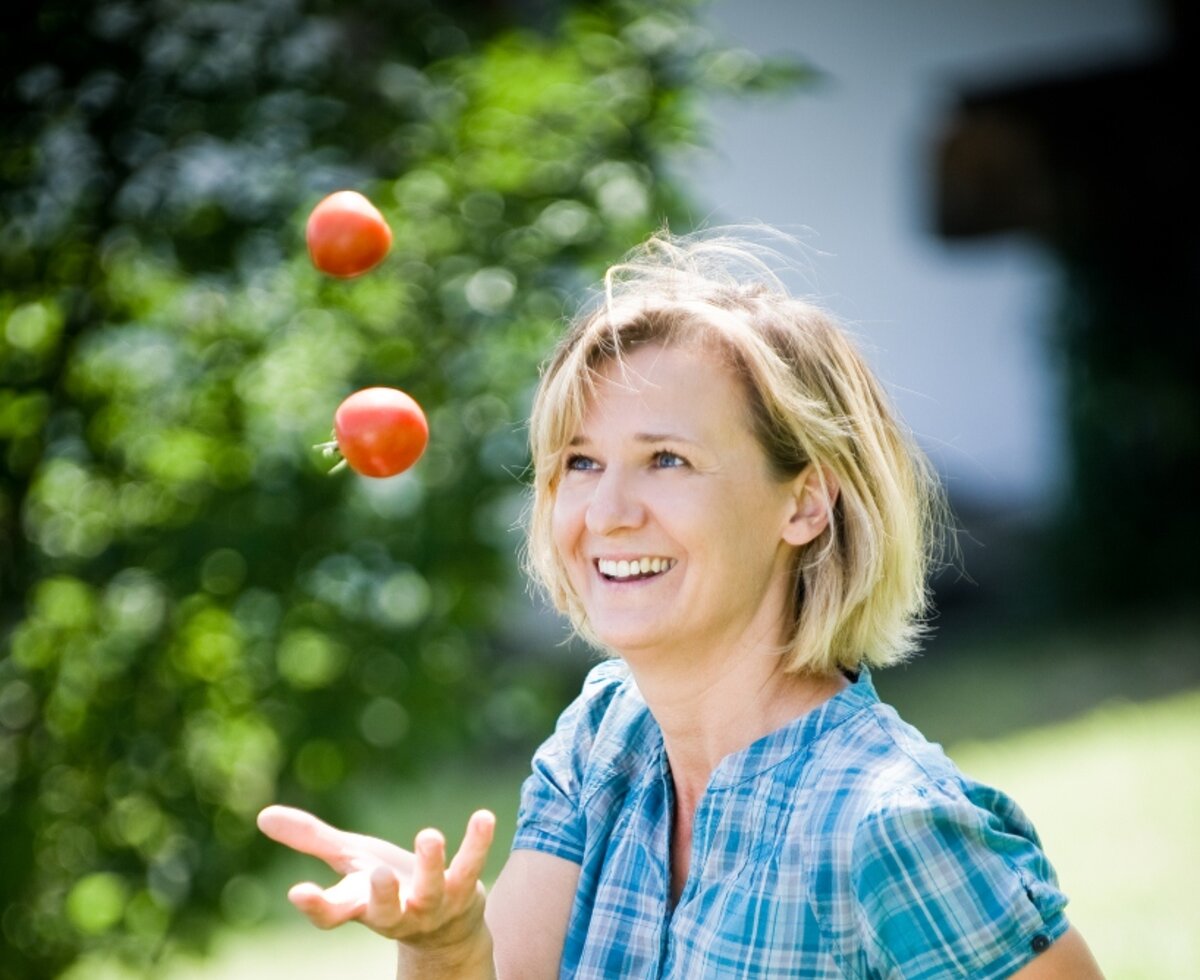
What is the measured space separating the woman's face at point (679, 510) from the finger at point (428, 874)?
48cm

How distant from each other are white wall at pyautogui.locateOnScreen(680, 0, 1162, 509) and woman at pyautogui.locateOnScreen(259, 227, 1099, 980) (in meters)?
7.40

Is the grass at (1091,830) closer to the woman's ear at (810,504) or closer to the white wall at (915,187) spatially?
the woman's ear at (810,504)

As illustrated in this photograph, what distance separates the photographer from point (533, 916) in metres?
2.46

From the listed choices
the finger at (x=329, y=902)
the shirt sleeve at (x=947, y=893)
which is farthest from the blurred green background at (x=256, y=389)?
the shirt sleeve at (x=947, y=893)

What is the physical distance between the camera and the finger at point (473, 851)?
6.28 ft

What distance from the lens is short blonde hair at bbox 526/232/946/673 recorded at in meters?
2.32

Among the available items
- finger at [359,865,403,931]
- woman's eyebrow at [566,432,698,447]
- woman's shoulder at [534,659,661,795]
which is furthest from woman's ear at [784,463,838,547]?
finger at [359,865,403,931]

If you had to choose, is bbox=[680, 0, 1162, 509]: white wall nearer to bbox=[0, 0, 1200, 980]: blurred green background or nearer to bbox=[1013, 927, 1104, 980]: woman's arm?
bbox=[0, 0, 1200, 980]: blurred green background

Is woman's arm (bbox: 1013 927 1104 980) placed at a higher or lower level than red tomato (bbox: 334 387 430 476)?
lower

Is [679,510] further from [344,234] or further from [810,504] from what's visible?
[344,234]

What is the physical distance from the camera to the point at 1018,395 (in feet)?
32.0

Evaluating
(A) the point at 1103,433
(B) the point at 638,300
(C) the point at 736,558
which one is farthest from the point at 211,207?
(A) the point at 1103,433

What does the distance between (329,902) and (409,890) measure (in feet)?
0.55

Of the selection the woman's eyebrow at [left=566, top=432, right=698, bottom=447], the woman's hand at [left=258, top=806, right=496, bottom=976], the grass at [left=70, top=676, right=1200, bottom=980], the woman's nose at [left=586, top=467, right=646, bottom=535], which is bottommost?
the grass at [left=70, top=676, right=1200, bottom=980]
